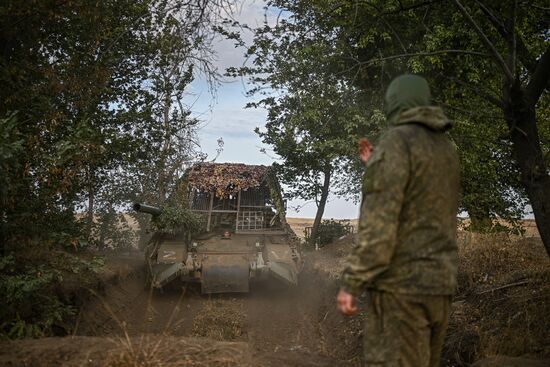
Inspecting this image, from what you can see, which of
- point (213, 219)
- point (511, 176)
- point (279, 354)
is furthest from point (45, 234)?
point (511, 176)

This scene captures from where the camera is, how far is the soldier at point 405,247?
2619mm

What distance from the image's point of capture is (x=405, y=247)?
8.84 feet

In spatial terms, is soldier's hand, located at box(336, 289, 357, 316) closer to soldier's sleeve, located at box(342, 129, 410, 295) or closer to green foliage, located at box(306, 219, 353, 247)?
soldier's sleeve, located at box(342, 129, 410, 295)

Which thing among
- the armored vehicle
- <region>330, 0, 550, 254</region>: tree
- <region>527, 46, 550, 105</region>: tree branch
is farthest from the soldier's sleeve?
the armored vehicle

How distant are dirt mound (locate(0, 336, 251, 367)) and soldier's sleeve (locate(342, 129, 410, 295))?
1.83 meters

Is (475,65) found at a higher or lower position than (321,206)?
higher

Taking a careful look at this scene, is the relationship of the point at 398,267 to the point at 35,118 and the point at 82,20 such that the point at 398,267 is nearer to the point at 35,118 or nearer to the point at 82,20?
the point at 35,118

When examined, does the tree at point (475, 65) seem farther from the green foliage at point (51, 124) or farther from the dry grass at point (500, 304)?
the green foliage at point (51, 124)

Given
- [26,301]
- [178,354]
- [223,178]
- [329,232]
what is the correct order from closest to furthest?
[178,354]
[26,301]
[223,178]
[329,232]

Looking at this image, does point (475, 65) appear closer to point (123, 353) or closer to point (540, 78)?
point (540, 78)

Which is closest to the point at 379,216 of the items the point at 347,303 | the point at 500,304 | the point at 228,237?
the point at 347,303

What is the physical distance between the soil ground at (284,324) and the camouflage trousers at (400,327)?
1.72 meters

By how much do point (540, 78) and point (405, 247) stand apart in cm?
362

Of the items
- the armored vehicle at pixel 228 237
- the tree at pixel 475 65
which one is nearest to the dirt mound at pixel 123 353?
the tree at pixel 475 65
